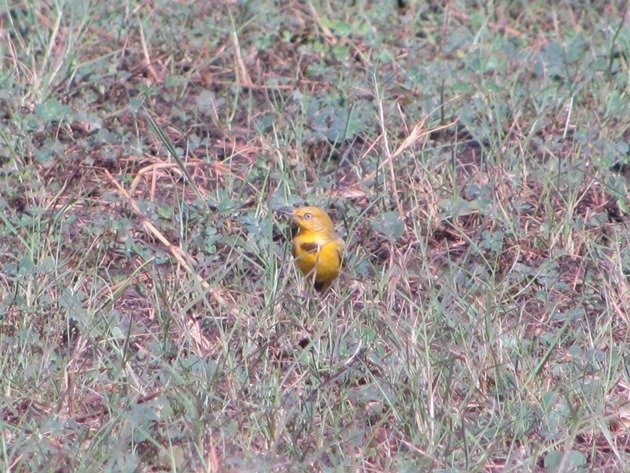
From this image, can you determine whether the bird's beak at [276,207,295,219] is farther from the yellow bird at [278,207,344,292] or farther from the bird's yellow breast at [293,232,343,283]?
the bird's yellow breast at [293,232,343,283]

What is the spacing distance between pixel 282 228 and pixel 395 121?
1.02 metres

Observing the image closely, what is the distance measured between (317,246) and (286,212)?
0.28 metres

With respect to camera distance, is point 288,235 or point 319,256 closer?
point 319,256

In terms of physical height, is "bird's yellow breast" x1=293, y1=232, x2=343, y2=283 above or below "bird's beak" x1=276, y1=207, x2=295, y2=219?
below

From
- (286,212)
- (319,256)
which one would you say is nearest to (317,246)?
(319,256)

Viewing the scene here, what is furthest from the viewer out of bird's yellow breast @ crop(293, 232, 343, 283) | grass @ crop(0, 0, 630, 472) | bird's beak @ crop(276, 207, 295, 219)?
bird's beak @ crop(276, 207, 295, 219)

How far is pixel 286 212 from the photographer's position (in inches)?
225

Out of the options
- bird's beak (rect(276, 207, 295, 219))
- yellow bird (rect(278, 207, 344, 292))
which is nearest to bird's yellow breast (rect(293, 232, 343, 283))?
yellow bird (rect(278, 207, 344, 292))

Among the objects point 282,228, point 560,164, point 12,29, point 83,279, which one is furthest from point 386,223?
point 12,29

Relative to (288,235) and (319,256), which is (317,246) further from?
(288,235)

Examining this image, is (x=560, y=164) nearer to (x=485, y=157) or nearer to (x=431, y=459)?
(x=485, y=157)

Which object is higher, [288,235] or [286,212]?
[286,212]

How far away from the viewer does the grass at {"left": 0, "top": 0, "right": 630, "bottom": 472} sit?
4348 mm

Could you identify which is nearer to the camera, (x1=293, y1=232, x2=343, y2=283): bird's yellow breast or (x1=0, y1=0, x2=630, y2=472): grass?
(x1=0, y1=0, x2=630, y2=472): grass
